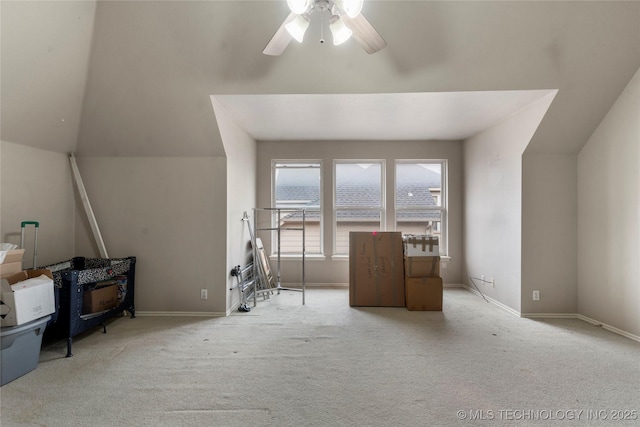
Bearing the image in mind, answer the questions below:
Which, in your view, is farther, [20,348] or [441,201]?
[441,201]

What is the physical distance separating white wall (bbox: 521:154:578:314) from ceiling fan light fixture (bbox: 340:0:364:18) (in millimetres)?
2713

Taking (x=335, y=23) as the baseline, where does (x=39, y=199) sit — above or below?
below

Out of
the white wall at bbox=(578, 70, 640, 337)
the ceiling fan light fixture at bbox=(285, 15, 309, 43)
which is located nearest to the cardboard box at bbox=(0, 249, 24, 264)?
the ceiling fan light fixture at bbox=(285, 15, 309, 43)

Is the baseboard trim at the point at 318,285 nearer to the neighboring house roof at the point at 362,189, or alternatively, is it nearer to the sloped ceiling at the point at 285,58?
the neighboring house roof at the point at 362,189

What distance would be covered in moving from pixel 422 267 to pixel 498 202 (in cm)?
130

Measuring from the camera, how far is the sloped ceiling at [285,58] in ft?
7.37

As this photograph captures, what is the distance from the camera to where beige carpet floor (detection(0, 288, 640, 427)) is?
172 cm

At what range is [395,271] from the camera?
12.2 feet

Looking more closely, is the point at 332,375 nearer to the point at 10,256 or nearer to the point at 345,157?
the point at 10,256

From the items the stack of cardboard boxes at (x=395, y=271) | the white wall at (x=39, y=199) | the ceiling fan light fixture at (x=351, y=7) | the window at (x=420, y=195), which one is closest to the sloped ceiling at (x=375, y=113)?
the window at (x=420, y=195)

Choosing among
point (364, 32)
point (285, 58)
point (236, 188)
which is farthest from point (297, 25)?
point (236, 188)

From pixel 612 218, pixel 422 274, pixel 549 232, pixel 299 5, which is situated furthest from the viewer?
pixel 422 274

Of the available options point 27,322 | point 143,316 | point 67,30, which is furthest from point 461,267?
point 67,30

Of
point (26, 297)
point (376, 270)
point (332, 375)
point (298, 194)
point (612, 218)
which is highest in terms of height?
point (298, 194)
